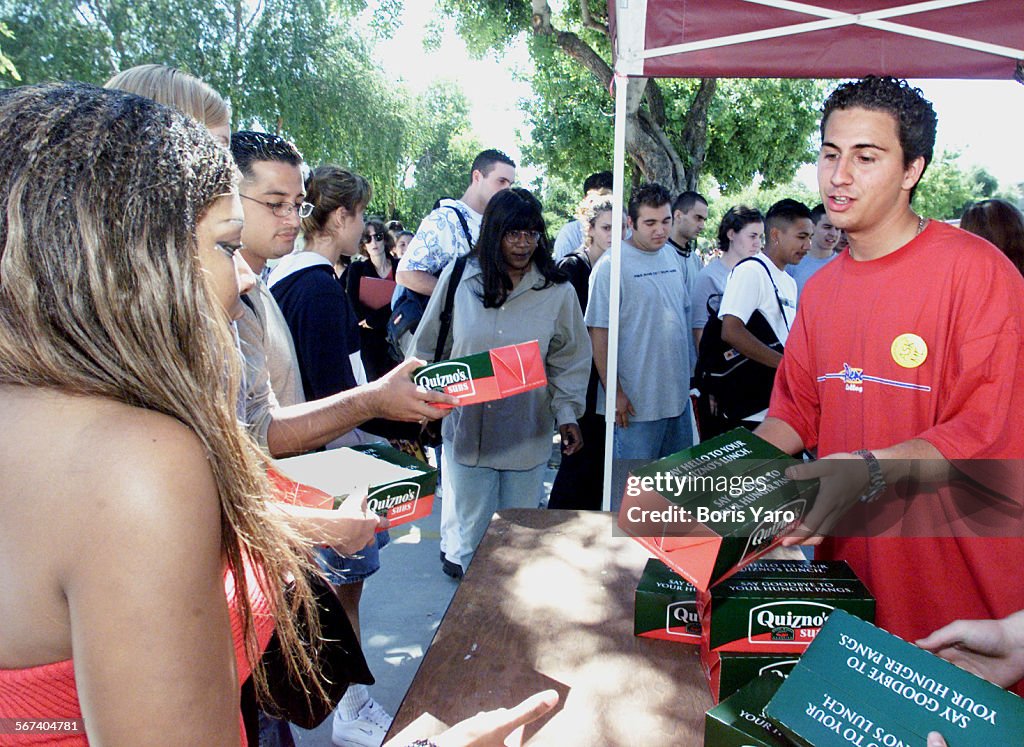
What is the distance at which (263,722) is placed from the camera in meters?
1.64

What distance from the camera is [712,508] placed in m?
1.33

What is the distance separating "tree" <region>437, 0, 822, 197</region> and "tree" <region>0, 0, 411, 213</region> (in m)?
2.29

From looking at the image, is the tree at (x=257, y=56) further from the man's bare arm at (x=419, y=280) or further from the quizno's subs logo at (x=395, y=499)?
the quizno's subs logo at (x=395, y=499)

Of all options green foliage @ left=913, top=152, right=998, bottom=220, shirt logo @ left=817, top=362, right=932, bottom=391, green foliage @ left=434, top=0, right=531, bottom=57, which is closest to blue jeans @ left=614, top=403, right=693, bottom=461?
shirt logo @ left=817, top=362, right=932, bottom=391

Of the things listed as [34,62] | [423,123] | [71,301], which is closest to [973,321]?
[71,301]

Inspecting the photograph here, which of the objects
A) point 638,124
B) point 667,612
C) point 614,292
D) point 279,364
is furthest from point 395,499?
point 638,124

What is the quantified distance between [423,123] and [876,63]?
14.0m

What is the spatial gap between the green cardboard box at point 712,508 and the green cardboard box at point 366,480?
489mm

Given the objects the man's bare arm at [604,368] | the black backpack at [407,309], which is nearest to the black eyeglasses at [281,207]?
the black backpack at [407,309]

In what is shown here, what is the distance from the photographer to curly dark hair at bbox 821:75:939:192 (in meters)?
1.86

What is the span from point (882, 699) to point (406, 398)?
1.35 m

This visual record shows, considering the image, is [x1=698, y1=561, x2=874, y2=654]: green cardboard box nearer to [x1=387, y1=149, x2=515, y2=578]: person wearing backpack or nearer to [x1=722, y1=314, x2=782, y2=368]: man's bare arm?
[x1=387, y1=149, x2=515, y2=578]: person wearing backpack

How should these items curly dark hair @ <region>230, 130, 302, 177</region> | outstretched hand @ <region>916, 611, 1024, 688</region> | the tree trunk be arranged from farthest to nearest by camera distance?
the tree trunk, curly dark hair @ <region>230, 130, 302, 177</region>, outstretched hand @ <region>916, 611, 1024, 688</region>

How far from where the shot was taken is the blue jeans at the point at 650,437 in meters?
4.28
